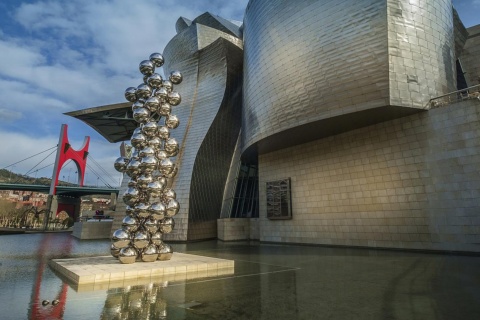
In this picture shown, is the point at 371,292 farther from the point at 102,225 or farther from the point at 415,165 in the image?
the point at 102,225

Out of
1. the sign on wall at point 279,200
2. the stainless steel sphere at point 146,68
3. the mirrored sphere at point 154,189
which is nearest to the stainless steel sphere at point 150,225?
the mirrored sphere at point 154,189

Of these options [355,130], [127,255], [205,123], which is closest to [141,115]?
[127,255]

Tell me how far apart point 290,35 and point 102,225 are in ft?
63.1

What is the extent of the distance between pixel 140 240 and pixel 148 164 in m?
1.94

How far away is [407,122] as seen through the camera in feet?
43.0

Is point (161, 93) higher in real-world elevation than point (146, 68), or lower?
lower

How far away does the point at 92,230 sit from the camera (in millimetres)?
22250

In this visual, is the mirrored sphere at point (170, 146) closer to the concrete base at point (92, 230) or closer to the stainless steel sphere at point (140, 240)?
the stainless steel sphere at point (140, 240)

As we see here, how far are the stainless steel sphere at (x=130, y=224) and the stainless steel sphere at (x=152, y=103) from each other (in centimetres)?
316

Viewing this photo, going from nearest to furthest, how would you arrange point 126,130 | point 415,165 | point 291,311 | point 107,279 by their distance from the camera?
1. point 291,311
2. point 107,279
3. point 415,165
4. point 126,130

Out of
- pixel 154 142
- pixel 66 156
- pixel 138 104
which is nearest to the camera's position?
pixel 154 142

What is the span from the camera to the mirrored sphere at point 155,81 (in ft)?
28.9

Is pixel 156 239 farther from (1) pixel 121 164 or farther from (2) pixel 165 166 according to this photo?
(1) pixel 121 164

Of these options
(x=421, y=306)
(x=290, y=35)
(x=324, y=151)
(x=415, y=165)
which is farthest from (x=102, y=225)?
(x=421, y=306)
